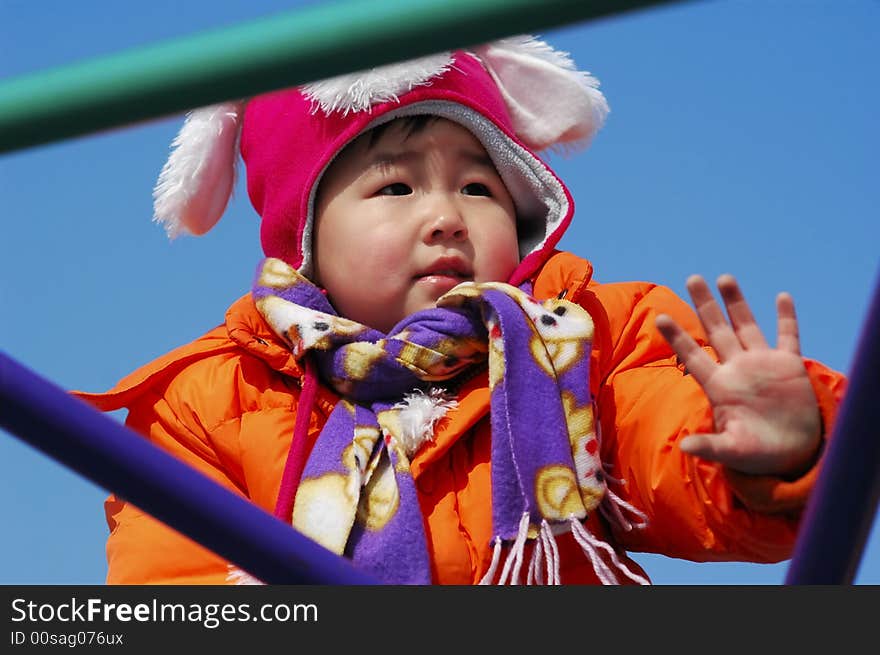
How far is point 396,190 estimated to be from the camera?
1867 millimetres

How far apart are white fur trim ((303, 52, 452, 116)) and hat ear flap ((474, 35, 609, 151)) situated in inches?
8.6

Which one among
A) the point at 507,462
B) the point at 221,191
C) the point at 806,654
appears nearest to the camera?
the point at 806,654

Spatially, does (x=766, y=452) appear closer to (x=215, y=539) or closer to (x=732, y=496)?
(x=732, y=496)

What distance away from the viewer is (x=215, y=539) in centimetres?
94

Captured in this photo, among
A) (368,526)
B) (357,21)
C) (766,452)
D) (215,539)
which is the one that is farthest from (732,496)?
(357,21)

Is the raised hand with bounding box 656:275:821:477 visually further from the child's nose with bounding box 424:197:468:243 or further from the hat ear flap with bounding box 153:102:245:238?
the hat ear flap with bounding box 153:102:245:238

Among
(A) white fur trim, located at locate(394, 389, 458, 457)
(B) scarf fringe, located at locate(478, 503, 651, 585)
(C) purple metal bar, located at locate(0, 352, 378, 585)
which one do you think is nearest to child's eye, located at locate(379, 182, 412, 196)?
(A) white fur trim, located at locate(394, 389, 458, 457)

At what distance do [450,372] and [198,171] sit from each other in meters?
0.57

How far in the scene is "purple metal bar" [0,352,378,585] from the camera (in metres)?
0.91

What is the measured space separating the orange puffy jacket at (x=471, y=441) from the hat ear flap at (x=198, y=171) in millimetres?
244

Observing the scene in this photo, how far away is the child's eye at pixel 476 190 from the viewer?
1.89 metres

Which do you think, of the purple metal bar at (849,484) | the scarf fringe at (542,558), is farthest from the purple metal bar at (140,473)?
the scarf fringe at (542,558)

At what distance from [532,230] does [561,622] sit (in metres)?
1.01

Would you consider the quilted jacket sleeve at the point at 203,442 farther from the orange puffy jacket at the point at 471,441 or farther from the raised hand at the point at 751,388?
the raised hand at the point at 751,388
